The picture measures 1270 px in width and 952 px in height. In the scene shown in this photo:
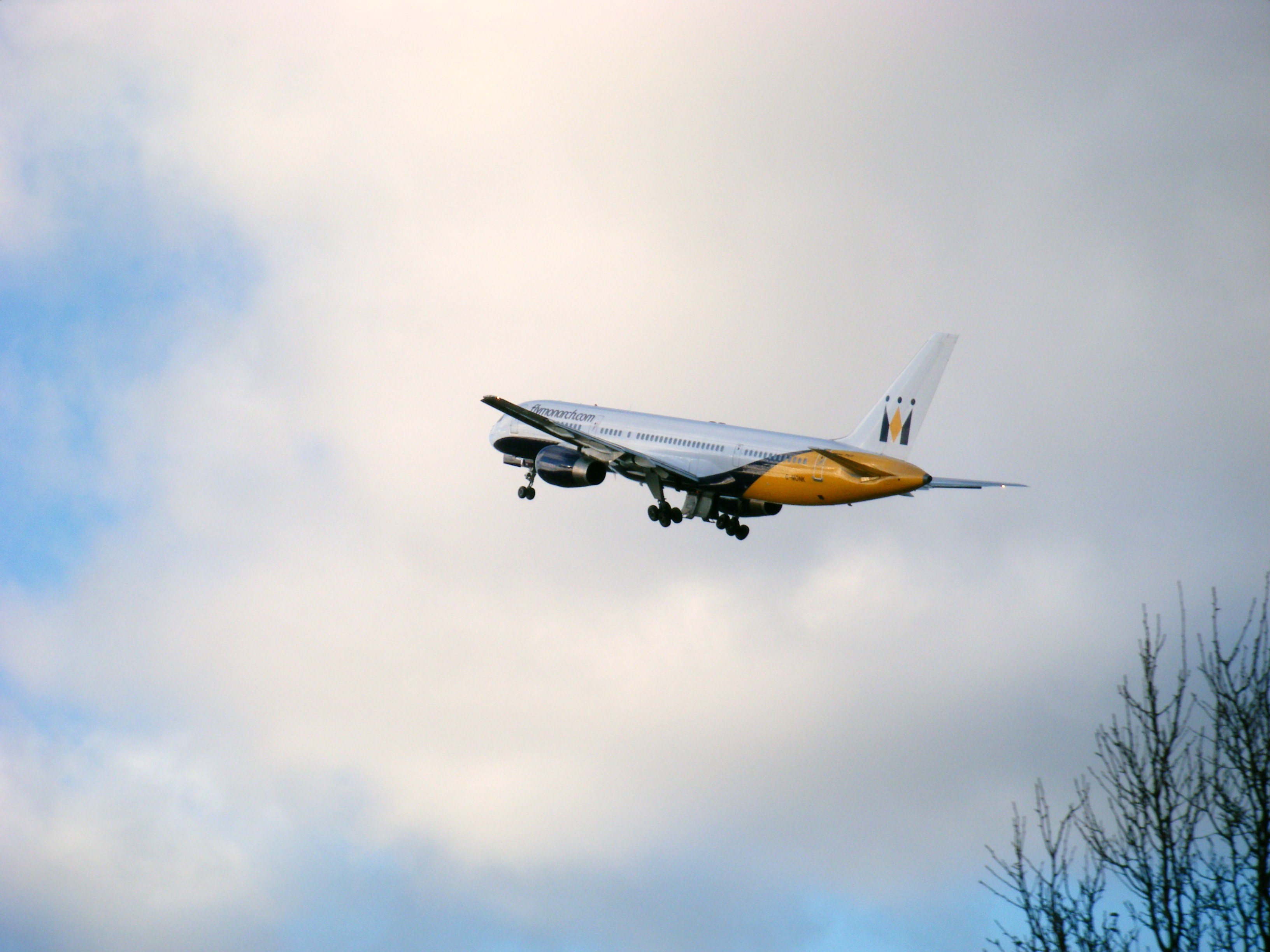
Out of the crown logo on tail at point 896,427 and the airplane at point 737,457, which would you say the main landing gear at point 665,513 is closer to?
the airplane at point 737,457

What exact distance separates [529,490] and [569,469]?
6.37m

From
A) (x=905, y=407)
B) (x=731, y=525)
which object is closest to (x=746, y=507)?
(x=731, y=525)

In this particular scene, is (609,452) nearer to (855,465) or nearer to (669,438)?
(669,438)

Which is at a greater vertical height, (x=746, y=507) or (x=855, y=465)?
(x=746, y=507)

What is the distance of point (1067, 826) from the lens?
3111 cm

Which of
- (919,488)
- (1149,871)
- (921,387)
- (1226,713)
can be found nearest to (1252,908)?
(1149,871)

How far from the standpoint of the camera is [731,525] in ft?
249

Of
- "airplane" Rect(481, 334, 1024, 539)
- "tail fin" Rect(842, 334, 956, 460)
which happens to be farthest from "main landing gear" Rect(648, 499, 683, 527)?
"tail fin" Rect(842, 334, 956, 460)

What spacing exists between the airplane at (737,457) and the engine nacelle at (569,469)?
0.05 m

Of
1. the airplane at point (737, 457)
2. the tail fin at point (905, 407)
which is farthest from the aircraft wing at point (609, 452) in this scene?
the tail fin at point (905, 407)

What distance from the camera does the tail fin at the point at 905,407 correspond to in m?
66.9

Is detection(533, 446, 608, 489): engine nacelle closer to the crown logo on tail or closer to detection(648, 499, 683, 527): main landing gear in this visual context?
detection(648, 499, 683, 527): main landing gear

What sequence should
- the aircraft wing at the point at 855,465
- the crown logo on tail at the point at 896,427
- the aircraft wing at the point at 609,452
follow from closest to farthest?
the aircraft wing at the point at 855,465 → the crown logo on tail at the point at 896,427 → the aircraft wing at the point at 609,452

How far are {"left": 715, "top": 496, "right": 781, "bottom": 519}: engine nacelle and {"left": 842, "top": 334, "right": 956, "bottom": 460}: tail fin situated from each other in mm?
6955
